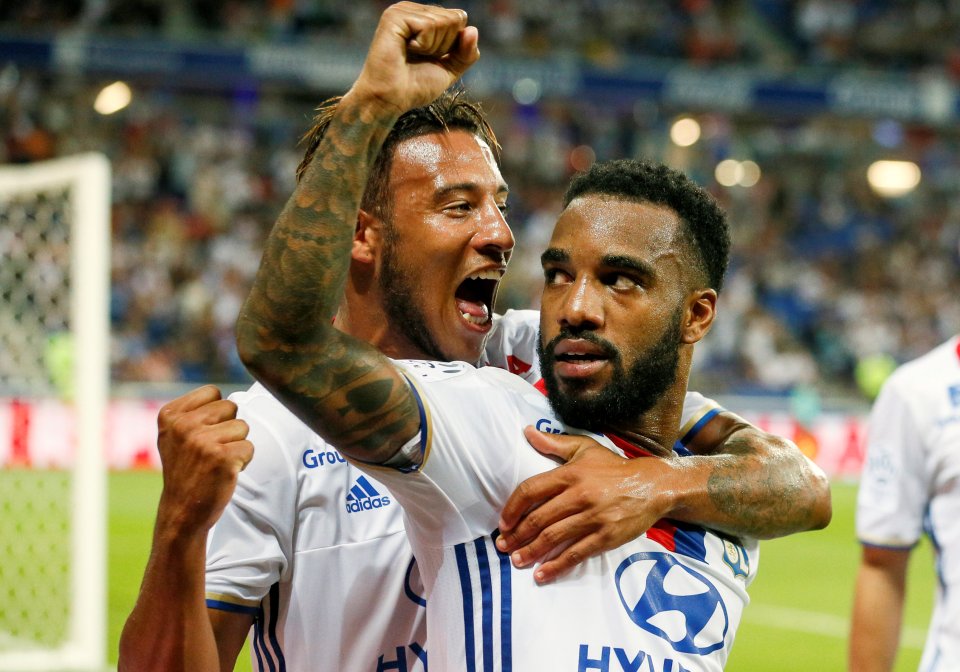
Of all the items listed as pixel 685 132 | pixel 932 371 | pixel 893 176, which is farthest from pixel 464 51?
pixel 893 176

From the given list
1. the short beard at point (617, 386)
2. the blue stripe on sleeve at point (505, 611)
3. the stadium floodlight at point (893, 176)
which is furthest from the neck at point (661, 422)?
the stadium floodlight at point (893, 176)

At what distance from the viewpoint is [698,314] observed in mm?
2598

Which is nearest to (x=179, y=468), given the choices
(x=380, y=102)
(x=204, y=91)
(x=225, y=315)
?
(x=380, y=102)

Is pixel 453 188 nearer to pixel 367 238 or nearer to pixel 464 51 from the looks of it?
pixel 367 238

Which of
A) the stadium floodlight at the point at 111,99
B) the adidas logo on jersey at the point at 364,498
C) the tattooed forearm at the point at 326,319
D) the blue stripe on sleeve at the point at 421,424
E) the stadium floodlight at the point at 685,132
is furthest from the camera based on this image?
the stadium floodlight at the point at 685,132

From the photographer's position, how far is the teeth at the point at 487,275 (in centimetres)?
303

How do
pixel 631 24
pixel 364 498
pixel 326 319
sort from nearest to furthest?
1. pixel 326 319
2. pixel 364 498
3. pixel 631 24

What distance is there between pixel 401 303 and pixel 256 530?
73 centimetres

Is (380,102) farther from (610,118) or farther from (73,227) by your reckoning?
(610,118)

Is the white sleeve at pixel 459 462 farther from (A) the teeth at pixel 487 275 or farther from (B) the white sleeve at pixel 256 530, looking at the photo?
(A) the teeth at pixel 487 275

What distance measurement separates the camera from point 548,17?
926 inches

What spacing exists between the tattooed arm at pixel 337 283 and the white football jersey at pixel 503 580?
0.33 feet

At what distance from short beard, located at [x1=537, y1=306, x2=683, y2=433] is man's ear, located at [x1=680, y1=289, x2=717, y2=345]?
49mm

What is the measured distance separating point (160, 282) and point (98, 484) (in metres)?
11.7
